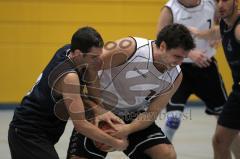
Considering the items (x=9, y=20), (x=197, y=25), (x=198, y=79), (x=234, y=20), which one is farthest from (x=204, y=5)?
(x=9, y=20)

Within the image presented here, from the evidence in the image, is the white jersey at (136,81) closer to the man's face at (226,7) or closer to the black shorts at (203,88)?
the man's face at (226,7)

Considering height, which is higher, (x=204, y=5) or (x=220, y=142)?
(x=204, y=5)

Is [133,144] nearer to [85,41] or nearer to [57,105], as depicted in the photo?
[57,105]

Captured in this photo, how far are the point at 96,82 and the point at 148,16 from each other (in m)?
4.55

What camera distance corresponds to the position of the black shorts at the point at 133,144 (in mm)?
3547

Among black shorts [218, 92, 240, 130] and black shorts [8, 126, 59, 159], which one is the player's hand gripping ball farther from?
black shorts [218, 92, 240, 130]

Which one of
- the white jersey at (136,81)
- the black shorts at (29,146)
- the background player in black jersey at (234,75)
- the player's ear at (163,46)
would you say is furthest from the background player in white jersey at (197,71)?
the black shorts at (29,146)

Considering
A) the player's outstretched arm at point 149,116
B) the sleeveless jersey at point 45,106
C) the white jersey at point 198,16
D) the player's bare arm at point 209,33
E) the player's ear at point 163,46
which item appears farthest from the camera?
the white jersey at point 198,16

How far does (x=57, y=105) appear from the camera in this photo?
10.7ft

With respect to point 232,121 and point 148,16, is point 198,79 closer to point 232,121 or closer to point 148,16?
point 232,121

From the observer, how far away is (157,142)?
3557mm

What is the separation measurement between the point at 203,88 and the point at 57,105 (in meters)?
2.02

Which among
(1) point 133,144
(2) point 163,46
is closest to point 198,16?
(2) point 163,46

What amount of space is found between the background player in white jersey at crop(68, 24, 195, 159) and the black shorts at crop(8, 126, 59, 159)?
364 mm
